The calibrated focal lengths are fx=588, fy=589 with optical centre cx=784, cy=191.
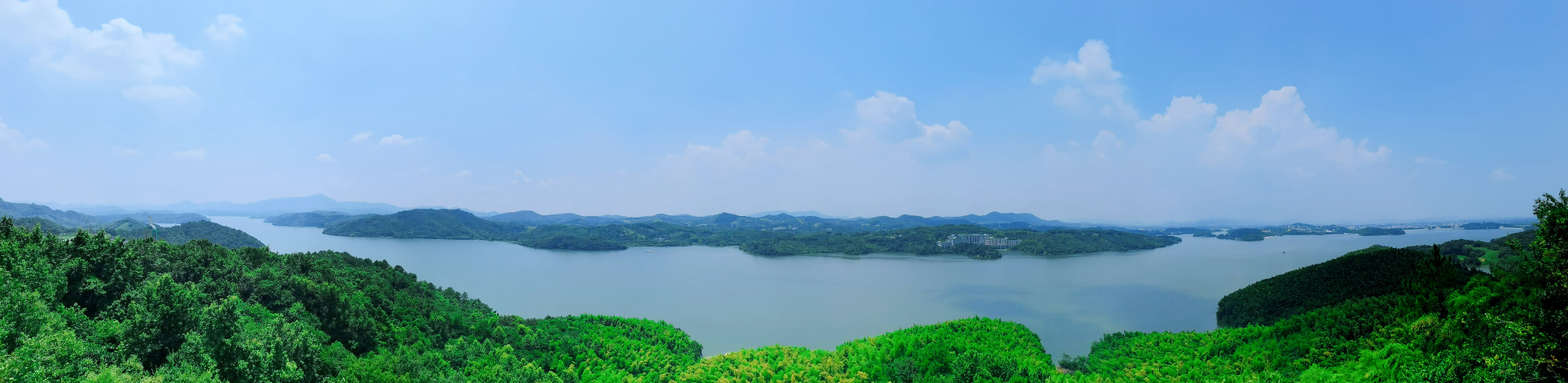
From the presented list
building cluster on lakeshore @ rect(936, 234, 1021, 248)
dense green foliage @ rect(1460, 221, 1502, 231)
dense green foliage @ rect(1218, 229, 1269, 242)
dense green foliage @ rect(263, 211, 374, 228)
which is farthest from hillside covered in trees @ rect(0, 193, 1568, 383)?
dense green foliage @ rect(1460, 221, 1502, 231)

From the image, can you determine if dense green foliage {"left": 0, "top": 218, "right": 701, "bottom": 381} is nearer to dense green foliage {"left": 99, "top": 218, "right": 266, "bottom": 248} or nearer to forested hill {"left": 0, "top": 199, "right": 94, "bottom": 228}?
dense green foliage {"left": 99, "top": 218, "right": 266, "bottom": 248}

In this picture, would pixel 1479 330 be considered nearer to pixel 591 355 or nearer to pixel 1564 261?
pixel 1564 261

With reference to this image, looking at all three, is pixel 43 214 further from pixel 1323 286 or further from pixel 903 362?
pixel 1323 286

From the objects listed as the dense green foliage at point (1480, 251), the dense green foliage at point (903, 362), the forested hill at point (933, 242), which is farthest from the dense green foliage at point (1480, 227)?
the dense green foliage at point (903, 362)

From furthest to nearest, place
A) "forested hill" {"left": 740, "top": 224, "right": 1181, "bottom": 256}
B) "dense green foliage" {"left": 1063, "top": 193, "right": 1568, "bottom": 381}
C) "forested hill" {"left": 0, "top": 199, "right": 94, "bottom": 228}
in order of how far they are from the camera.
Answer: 1. "forested hill" {"left": 740, "top": 224, "right": 1181, "bottom": 256}
2. "forested hill" {"left": 0, "top": 199, "right": 94, "bottom": 228}
3. "dense green foliage" {"left": 1063, "top": 193, "right": 1568, "bottom": 381}

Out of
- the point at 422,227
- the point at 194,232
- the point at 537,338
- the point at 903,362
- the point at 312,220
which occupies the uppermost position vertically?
the point at 312,220

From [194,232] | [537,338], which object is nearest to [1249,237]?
[537,338]
